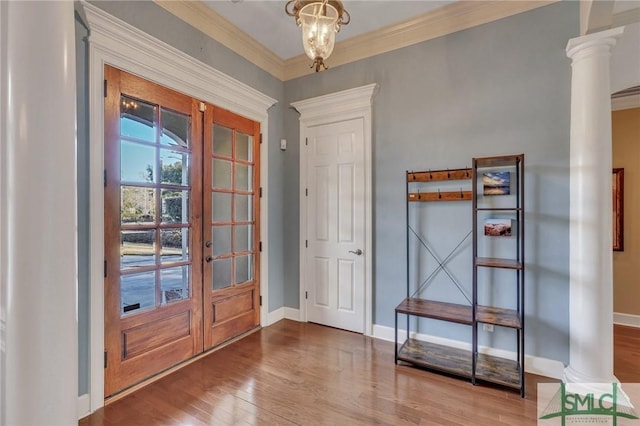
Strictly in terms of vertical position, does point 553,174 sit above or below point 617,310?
above

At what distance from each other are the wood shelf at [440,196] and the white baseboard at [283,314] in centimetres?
199

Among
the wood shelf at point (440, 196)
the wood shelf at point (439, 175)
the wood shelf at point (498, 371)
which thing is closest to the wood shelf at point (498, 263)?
the wood shelf at point (440, 196)

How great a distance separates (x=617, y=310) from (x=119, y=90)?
18.5 feet

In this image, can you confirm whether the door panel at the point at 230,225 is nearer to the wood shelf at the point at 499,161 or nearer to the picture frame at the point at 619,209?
the wood shelf at the point at 499,161

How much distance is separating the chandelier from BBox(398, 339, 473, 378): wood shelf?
2515mm

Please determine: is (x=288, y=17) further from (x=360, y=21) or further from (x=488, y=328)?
(x=488, y=328)

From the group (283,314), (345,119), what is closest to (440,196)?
(345,119)

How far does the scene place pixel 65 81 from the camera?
106 centimetres

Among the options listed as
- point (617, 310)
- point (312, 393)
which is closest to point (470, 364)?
point (312, 393)

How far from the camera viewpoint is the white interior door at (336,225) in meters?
3.28

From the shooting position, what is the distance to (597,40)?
2070 mm

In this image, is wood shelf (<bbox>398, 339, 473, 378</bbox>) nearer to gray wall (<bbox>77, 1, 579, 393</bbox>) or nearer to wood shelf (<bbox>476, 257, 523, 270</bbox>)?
gray wall (<bbox>77, 1, 579, 393</bbox>)

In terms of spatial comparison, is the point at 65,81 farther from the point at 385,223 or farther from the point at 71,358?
the point at 385,223

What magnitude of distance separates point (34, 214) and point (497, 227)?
2936mm
